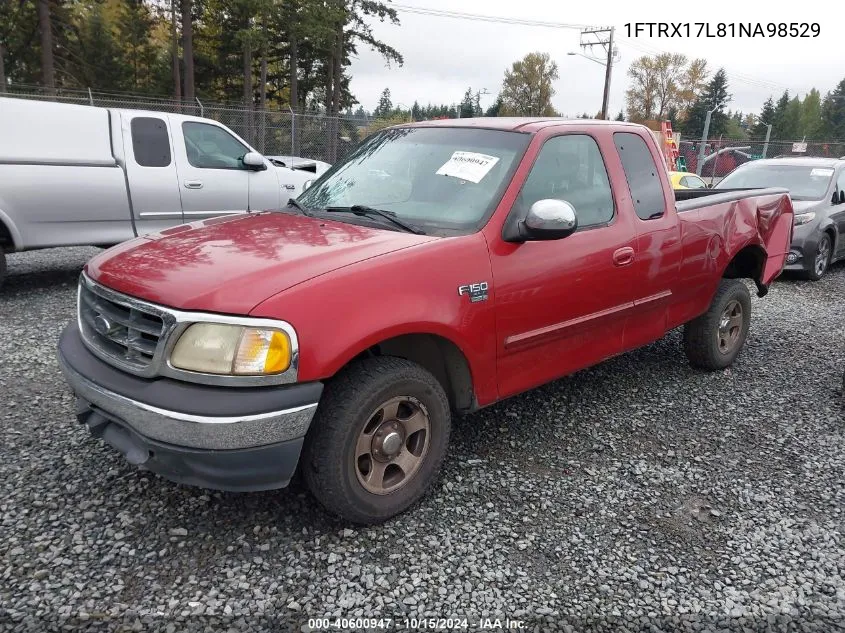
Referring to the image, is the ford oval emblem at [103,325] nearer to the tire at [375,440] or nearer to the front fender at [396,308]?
the front fender at [396,308]

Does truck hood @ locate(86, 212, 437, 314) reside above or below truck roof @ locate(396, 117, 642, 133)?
below

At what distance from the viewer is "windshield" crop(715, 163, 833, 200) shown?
30.3 ft

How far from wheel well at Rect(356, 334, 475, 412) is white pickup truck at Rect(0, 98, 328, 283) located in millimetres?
5186

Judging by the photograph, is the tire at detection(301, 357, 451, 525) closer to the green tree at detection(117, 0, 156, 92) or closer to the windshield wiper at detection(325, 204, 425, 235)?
the windshield wiper at detection(325, 204, 425, 235)

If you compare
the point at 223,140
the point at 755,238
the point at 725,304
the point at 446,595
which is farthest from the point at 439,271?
the point at 223,140

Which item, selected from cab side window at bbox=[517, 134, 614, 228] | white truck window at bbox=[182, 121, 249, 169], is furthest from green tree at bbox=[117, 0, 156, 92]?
cab side window at bbox=[517, 134, 614, 228]

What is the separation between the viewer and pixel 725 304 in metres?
4.77

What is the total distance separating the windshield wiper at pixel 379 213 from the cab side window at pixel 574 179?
23.4 inches

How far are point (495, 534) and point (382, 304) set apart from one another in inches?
46.1

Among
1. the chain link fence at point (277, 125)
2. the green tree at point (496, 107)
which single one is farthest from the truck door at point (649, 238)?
the green tree at point (496, 107)

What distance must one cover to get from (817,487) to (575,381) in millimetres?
1692

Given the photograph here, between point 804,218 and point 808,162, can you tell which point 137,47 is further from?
point 804,218

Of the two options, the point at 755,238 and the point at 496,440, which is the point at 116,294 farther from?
the point at 755,238

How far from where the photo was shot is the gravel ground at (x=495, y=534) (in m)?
2.40
